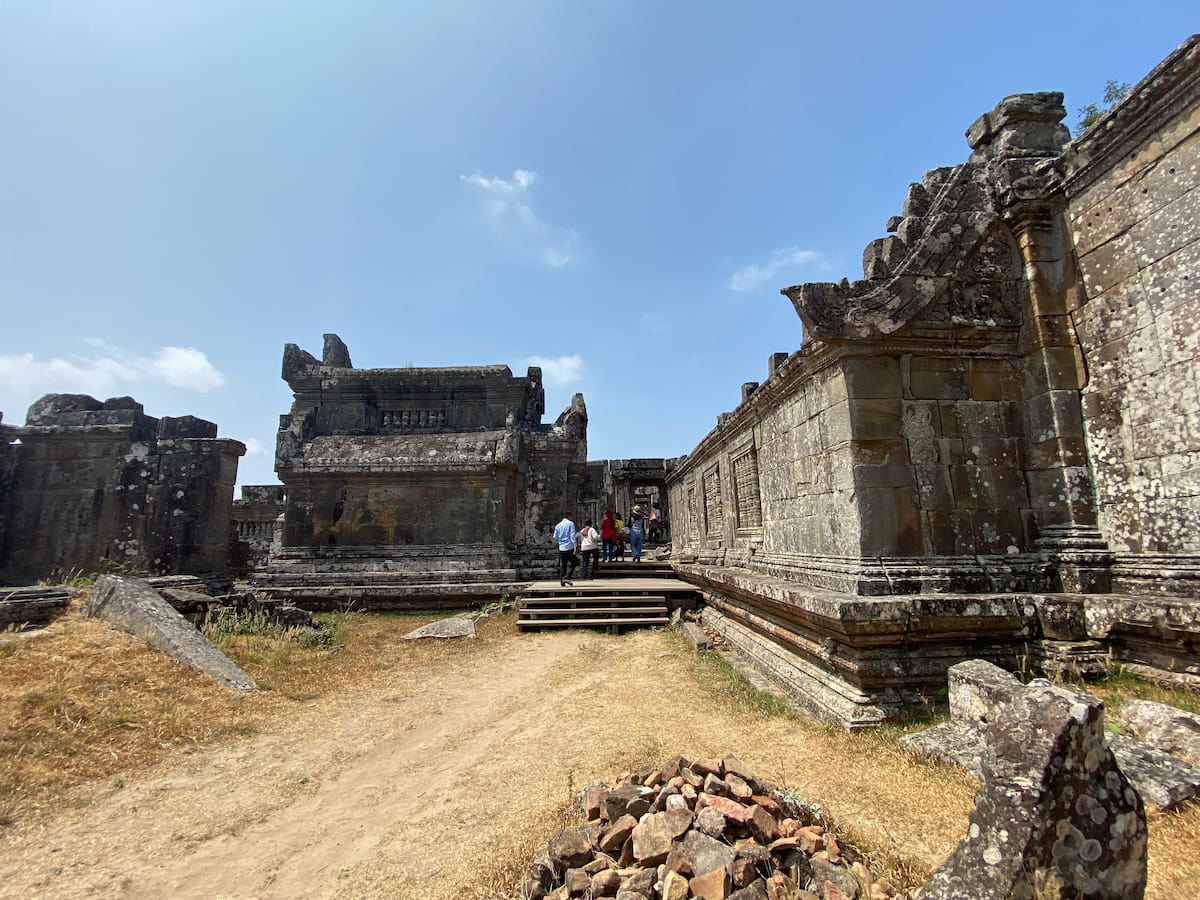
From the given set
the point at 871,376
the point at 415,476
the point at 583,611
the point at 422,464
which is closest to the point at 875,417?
the point at 871,376

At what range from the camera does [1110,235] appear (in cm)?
467

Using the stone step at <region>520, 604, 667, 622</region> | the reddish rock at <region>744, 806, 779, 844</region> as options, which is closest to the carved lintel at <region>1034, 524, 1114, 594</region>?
the reddish rock at <region>744, 806, 779, 844</region>

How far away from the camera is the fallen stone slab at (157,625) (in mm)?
5754

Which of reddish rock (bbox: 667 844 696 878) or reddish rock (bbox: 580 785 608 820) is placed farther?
reddish rock (bbox: 580 785 608 820)

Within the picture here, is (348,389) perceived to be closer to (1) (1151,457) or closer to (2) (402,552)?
(2) (402,552)

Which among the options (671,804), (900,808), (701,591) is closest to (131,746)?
(671,804)

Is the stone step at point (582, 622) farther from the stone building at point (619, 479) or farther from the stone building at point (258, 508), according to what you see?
the stone building at point (619, 479)

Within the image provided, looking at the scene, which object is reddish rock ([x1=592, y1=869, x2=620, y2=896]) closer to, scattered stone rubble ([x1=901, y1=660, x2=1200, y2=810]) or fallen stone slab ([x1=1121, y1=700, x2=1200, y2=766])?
scattered stone rubble ([x1=901, y1=660, x2=1200, y2=810])

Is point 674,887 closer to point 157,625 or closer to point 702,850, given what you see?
point 702,850

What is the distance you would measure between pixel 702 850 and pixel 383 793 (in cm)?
240

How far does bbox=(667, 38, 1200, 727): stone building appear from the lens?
4.15 m

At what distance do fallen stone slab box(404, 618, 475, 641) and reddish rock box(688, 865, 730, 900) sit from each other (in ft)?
23.4

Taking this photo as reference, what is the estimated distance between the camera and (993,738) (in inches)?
82.5

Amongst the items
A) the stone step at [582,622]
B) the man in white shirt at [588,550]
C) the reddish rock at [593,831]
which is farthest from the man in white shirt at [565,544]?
the reddish rock at [593,831]
